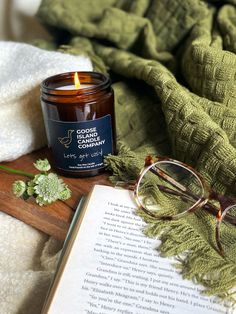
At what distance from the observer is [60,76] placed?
1.54 ft

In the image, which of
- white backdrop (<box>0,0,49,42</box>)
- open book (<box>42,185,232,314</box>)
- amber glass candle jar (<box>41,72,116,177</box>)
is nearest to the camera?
open book (<box>42,185,232,314</box>)

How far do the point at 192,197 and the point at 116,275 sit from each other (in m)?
0.12

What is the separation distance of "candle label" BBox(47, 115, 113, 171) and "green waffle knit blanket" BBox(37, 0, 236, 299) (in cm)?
2

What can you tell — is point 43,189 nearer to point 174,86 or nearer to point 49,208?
point 49,208

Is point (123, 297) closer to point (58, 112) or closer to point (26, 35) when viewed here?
point (58, 112)

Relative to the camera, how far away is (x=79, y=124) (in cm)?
42

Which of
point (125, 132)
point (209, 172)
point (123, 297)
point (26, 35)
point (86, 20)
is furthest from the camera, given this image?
point (26, 35)

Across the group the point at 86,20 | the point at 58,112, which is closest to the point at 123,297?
the point at 58,112

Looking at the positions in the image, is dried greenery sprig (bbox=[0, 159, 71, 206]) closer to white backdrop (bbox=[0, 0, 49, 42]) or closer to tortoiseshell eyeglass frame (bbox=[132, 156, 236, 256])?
tortoiseshell eyeglass frame (bbox=[132, 156, 236, 256])

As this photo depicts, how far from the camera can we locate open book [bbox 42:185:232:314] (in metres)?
0.32

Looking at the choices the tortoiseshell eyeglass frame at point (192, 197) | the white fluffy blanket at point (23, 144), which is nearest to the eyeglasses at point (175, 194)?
the tortoiseshell eyeglass frame at point (192, 197)

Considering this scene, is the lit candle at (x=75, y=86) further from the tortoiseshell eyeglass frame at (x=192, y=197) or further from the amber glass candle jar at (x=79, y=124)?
the tortoiseshell eyeglass frame at (x=192, y=197)

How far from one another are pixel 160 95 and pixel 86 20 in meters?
0.24

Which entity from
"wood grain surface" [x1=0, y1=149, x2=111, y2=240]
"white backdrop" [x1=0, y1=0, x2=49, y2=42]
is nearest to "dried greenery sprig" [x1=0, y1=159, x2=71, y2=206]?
"wood grain surface" [x1=0, y1=149, x2=111, y2=240]
